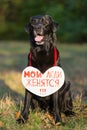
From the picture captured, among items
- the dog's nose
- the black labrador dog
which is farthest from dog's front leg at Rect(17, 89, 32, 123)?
the dog's nose

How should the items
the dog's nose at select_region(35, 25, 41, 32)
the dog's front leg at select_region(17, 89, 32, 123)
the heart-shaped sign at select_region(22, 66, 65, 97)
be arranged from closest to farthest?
the dog's nose at select_region(35, 25, 41, 32) < the dog's front leg at select_region(17, 89, 32, 123) < the heart-shaped sign at select_region(22, 66, 65, 97)

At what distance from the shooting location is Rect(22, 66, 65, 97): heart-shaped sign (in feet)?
24.3

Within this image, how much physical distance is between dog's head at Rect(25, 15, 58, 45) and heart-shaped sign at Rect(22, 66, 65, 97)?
0.42 metres

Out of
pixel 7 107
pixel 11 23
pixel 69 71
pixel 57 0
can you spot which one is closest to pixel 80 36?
pixel 57 0

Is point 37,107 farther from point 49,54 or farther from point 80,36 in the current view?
point 80,36

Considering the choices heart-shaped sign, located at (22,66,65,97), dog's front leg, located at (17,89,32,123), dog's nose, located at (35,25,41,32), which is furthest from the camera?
heart-shaped sign, located at (22,66,65,97)

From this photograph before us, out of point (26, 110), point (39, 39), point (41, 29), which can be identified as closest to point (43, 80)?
point (26, 110)

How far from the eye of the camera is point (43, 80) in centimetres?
755

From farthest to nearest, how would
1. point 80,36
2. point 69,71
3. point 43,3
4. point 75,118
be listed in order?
point 43,3 → point 80,36 → point 69,71 → point 75,118

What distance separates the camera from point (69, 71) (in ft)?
56.1

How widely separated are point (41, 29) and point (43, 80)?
838 mm

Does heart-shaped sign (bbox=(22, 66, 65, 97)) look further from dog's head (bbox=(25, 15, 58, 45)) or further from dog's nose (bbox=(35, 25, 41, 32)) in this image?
dog's nose (bbox=(35, 25, 41, 32))

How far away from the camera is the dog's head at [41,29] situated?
712cm

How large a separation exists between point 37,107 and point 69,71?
9491 mm
